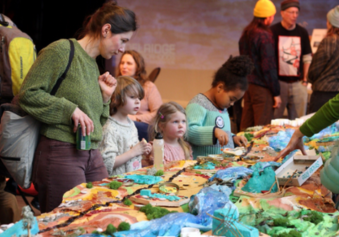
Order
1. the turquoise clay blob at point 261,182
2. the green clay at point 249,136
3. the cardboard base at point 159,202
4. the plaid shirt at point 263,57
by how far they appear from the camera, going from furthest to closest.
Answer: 1. the plaid shirt at point 263,57
2. the green clay at point 249,136
3. the turquoise clay blob at point 261,182
4. the cardboard base at point 159,202

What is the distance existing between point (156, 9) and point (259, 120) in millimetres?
4043

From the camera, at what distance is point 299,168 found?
223 centimetres

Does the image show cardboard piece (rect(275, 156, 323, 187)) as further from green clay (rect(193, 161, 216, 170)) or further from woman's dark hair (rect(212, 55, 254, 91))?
woman's dark hair (rect(212, 55, 254, 91))

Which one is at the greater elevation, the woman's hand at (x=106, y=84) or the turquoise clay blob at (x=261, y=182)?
the woman's hand at (x=106, y=84)

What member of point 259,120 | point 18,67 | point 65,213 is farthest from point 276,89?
point 65,213

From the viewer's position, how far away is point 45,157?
2246mm

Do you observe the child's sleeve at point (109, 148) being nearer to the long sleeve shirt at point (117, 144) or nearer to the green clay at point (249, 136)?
the long sleeve shirt at point (117, 144)

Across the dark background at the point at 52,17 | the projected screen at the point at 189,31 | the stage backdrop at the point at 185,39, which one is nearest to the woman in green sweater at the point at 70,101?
the dark background at the point at 52,17

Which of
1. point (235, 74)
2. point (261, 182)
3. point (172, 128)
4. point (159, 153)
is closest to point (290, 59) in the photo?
point (235, 74)

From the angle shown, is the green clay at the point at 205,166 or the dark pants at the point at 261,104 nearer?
the green clay at the point at 205,166

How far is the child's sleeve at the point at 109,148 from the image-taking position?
8.90 feet

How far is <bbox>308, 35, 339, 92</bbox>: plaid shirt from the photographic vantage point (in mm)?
4707

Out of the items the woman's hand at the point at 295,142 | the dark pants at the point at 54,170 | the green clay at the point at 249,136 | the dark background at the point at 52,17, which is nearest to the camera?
the dark pants at the point at 54,170

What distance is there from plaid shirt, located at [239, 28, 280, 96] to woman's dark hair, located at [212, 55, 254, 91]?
5.53 feet
